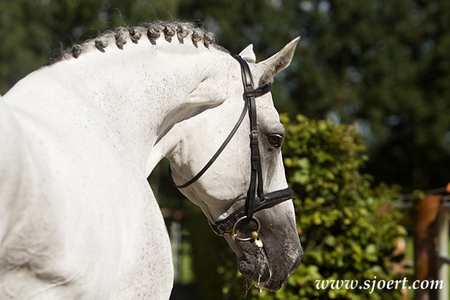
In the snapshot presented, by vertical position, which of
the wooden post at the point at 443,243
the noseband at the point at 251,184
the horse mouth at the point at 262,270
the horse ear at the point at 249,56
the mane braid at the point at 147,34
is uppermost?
the mane braid at the point at 147,34

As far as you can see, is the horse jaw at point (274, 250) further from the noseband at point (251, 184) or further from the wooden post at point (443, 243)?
the wooden post at point (443, 243)

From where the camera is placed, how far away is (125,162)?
76.8 inches

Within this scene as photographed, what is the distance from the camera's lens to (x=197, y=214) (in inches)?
233

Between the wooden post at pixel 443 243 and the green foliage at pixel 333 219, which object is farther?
the wooden post at pixel 443 243

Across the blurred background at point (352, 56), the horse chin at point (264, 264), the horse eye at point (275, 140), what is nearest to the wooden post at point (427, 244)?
the horse chin at point (264, 264)

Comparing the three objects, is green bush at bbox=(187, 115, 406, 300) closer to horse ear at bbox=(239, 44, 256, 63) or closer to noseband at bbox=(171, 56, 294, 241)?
horse ear at bbox=(239, 44, 256, 63)

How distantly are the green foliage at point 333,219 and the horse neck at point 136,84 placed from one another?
6.85ft

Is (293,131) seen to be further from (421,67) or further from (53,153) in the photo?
(421,67)

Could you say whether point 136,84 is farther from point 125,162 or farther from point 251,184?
point 251,184

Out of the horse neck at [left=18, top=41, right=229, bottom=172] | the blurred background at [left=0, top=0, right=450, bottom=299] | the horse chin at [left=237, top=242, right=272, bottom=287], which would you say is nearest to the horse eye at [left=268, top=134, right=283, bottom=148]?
the horse neck at [left=18, top=41, right=229, bottom=172]

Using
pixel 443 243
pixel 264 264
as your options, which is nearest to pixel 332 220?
pixel 443 243

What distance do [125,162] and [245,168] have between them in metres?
0.70

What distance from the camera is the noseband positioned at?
2469 mm

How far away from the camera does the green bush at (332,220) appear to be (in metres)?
4.29
